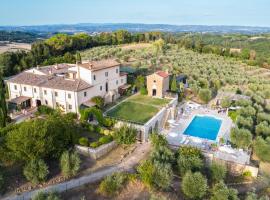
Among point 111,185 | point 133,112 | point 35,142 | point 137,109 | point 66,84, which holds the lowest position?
point 111,185

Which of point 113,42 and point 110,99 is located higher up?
point 113,42

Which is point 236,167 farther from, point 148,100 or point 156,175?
point 148,100

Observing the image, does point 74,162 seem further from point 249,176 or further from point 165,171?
point 249,176

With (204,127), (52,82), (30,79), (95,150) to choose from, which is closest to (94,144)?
(95,150)

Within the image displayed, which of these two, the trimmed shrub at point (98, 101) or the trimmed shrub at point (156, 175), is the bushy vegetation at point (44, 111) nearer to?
the trimmed shrub at point (98, 101)

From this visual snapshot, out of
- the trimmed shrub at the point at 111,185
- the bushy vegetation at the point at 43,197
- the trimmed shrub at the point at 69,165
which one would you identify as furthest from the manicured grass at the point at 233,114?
the bushy vegetation at the point at 43,197

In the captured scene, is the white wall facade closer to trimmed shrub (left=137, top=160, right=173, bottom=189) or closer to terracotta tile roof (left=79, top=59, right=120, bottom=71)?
terracotta tile roof (left=79, top=59, right=120, bottom=71)

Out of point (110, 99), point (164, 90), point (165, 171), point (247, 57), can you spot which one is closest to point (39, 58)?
point (110, 99)
